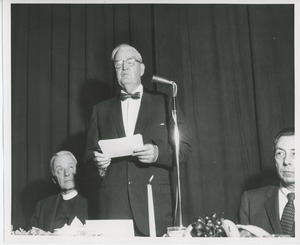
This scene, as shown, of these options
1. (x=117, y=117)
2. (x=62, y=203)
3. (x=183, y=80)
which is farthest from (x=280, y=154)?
(x=62, y=203)

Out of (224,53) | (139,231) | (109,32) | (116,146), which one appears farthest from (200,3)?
(139,231)

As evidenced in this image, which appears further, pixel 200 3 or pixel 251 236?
pixel 200 3

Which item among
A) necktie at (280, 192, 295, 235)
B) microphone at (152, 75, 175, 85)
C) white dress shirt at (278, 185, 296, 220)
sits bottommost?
necktie at (280, 192, 295, 235)

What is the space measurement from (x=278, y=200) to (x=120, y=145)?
81cm

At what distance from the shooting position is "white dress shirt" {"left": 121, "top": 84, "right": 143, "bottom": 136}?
98.9 inches

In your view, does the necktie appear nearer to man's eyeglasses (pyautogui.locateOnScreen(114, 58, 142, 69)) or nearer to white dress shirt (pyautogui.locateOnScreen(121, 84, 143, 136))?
white dress shirt (pyautogui.locateOnScreen(121, 84, 143, 136))

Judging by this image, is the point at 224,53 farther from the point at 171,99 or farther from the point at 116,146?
the point at 116,146

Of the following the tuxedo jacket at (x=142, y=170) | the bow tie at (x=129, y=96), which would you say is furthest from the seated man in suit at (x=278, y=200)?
the bow tie at (x=129, y=96)

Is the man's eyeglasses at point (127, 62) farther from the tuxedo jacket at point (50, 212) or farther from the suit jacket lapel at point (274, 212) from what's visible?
the suit jacket lapel at point (274, 212)

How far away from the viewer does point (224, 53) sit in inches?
100

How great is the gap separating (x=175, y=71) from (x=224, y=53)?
0.26 m

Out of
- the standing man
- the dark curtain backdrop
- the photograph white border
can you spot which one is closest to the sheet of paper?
the standing man

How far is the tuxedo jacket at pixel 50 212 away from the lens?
2482 mm

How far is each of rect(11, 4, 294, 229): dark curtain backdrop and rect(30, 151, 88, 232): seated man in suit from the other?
0.04 metres
